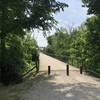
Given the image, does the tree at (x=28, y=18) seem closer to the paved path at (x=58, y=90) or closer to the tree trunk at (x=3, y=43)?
the tree trunk at (x=3, y=43)

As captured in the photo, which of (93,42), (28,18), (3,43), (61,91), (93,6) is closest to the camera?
(61,91)

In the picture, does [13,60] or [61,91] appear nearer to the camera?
[61,91]

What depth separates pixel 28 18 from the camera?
2573 cm

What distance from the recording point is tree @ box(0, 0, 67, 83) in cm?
2441

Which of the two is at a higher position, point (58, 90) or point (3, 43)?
point (3, 43)

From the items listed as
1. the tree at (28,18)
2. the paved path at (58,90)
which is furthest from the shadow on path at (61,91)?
the tree at (28,18)

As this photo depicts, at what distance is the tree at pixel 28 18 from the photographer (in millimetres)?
24406

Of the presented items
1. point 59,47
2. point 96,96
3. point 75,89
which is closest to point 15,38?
point 75,89

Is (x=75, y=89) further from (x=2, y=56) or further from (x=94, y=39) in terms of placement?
(x=94, y=39)

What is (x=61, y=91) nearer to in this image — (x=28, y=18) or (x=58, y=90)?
(x=58, y=90)

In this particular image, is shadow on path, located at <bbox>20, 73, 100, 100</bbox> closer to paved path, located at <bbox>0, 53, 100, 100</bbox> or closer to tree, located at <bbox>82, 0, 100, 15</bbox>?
paved path, located at <bbox>0, 53, 100, 100</bbox>

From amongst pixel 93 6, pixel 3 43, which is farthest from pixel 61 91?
pixel 93 6

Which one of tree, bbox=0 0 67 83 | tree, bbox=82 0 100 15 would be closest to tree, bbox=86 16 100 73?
tree, bbox=82 0 100 15

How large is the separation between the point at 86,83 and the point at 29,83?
3916 mm
